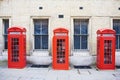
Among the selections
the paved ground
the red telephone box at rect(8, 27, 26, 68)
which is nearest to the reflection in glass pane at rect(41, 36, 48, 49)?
the red telephone box at rect(8, 27, 26, 68)

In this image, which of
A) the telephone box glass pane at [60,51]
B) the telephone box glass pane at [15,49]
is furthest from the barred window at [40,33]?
the telephone box glass pane at [60,51]

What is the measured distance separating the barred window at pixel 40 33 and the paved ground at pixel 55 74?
2.23m

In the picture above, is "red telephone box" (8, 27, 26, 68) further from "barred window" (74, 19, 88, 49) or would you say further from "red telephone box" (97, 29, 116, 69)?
"red telephone box" (97, 29, 116, 69)

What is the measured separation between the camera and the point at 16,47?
14414mm

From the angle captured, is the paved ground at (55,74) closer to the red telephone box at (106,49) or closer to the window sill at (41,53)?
the red telephone box at (106,49)

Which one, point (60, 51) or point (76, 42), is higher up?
point (76, 42)

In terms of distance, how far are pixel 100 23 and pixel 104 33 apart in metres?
2.00

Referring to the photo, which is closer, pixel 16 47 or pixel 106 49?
pixel 106 49

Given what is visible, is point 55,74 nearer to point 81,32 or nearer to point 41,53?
point 41,53

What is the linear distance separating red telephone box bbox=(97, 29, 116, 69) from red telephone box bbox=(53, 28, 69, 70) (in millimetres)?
1622

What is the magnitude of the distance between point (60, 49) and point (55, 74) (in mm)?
1867

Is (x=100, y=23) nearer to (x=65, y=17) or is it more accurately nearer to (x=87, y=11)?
(x=87, y=11)

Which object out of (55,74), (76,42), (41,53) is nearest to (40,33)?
(41,53)

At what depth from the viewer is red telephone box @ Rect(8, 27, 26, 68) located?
14164mm
